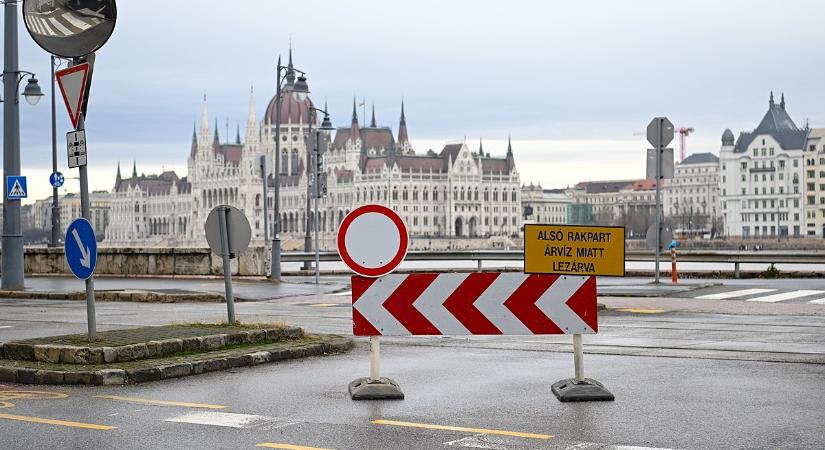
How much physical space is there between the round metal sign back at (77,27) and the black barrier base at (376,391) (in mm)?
4079

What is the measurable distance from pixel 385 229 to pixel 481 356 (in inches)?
112

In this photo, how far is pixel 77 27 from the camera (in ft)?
34.7

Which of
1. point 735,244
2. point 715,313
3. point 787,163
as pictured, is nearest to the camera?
point 715,313

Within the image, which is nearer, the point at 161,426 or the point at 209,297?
the point at 161,426

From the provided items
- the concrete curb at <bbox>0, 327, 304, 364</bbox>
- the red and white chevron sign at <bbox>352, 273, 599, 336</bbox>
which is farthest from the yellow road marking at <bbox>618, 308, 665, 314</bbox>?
the red and white chevron sign at <bbox>352, 273, 599, 336</bbox>

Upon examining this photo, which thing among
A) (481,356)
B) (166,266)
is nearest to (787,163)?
(166,266)

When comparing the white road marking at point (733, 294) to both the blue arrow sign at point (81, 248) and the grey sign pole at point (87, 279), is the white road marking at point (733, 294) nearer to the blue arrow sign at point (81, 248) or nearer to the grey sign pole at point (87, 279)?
the grey sign pole at point (87, 279)

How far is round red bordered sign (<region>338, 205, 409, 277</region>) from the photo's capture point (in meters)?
8.82

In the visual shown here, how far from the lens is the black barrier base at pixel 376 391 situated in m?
8.56

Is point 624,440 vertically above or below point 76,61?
below

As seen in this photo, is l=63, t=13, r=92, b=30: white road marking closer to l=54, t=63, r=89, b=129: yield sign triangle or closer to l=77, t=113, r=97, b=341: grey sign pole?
l=54, t=63, r=89, b=129: yield sign triangle

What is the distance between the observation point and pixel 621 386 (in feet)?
30.0

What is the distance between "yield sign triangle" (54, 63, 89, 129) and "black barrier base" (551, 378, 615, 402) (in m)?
4.95

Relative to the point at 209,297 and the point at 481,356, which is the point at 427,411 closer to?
the point at 481,356
